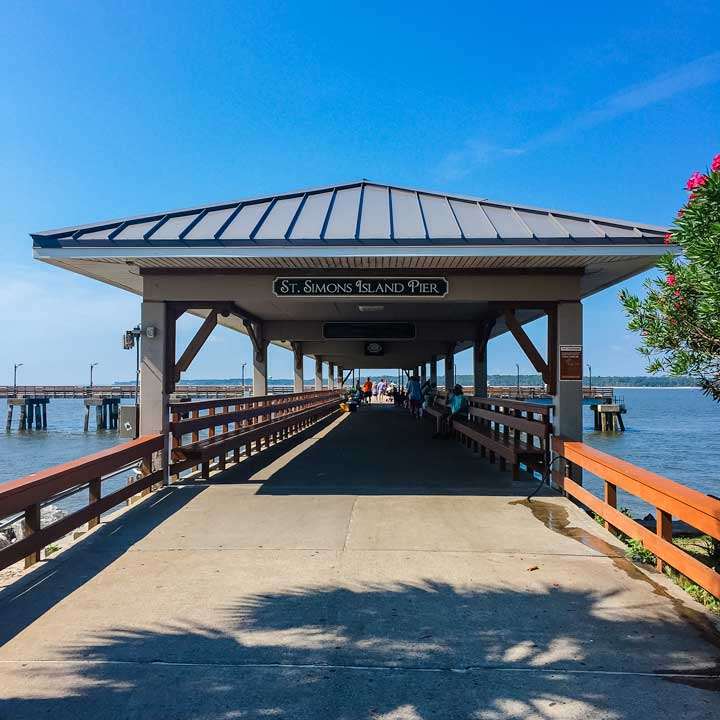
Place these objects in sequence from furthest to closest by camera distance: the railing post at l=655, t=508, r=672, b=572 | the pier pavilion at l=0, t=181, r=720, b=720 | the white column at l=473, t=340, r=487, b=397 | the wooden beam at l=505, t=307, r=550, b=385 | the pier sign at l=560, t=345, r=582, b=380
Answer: the white column at l=473, t=340, r=487, b=397
the wooden beam at l=505, t=307, r=550, b=385
the pier sign at l=560, t=345, r=582, b=380
the railing post at l=655, t=508, r=672, b=572
the pier pavilion at l=0, t=181, r=720, b=720

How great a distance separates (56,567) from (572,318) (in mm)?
7102

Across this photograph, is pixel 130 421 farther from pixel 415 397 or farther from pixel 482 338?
pixel 415 397

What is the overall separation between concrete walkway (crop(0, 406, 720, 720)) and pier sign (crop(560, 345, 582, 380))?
8.51 ft

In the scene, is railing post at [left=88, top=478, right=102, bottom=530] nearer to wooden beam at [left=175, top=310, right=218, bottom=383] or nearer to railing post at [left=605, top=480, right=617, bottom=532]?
wooden beam at [left=175, top=310, right=218, bottom=383]

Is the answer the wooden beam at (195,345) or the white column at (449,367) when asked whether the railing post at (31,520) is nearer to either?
the wooden beam at (195,345)

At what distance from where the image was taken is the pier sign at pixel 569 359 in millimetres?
9312

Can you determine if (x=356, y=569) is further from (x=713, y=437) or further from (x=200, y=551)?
(x=713, y=437)

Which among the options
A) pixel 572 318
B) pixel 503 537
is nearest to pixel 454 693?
pixel 503 537

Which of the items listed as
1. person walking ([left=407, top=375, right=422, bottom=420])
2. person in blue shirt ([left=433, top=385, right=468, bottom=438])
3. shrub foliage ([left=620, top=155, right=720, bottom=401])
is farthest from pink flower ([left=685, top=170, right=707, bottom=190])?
person walking ([left=407, top=375, right=422, bottom=420])

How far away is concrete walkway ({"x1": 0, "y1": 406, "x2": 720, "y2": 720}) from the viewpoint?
10.6ft

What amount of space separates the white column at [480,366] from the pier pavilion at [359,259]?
6701 mm

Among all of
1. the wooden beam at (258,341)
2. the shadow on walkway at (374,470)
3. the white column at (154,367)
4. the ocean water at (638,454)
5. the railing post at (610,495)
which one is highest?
the wooden beam at (258,341)

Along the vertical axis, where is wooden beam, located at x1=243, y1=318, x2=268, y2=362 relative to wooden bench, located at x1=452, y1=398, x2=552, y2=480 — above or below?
above

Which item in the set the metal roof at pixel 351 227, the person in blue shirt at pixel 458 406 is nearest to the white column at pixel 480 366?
the person in blue shirt at pixel 458 406
